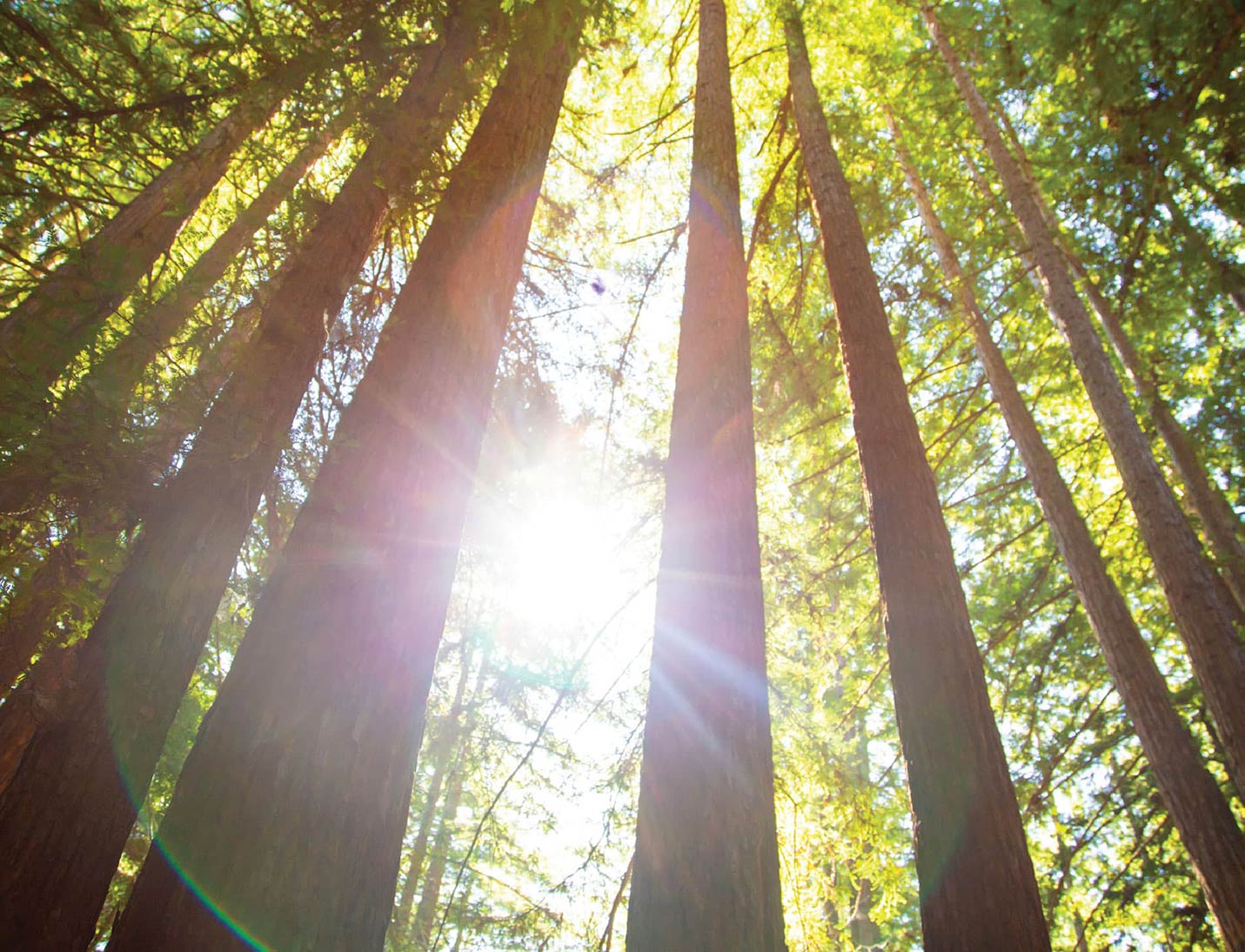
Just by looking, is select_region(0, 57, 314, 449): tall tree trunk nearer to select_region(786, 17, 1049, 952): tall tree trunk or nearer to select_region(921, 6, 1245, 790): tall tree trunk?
select_region(786, 17, 1049, 952): tall tree trunk

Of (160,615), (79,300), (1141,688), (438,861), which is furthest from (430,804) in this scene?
(79,300)

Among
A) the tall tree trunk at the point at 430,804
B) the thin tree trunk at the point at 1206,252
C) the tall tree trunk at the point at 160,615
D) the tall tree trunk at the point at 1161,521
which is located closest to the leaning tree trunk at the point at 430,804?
the tall tree trunk at the point at 430,804

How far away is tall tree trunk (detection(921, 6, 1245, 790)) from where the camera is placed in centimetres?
482

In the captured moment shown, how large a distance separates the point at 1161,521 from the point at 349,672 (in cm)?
643

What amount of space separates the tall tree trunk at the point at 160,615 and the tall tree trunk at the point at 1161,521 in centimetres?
632

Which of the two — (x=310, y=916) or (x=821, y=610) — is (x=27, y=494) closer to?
(x=310, y=916)

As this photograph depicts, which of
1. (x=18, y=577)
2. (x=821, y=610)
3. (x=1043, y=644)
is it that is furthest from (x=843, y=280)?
(x=1043, y=644)

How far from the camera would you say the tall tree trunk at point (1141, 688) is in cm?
456

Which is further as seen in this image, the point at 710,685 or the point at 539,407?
the point at 539,407

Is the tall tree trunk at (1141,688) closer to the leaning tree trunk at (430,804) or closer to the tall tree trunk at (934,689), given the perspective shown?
the tall tree trunk at (934,689)

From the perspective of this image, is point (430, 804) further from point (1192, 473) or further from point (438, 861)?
point (1192, 473)

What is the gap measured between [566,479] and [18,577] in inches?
200

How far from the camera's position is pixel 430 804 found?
13961 mm

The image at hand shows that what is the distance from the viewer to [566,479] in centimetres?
755
